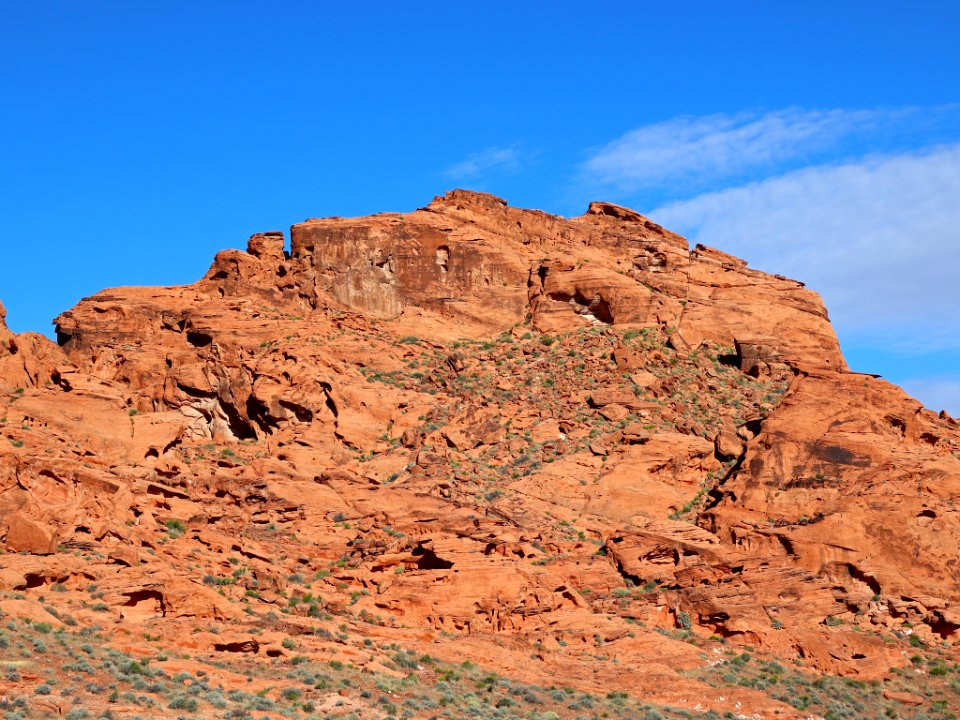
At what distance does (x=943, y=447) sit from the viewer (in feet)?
186

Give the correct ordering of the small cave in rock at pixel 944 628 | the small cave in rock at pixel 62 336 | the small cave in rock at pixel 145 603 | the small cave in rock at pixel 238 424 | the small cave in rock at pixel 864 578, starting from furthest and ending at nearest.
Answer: the small cave in rock at pixel 62 336 < the small cave in rock at pixel 238 424 < the small cave in rock at pixel 864 578 < the small cave in rock at pixel 944 628 < the small cave in rock at pixel 145 603

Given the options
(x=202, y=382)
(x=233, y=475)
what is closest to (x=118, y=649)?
(x=233, y=475)

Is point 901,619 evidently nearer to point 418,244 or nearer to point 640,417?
point 640,417

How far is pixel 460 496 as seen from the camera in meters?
54.4

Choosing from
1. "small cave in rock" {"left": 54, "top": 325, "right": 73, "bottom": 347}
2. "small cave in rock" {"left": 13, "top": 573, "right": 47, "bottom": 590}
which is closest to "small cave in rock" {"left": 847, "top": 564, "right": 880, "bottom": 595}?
"small cave in rock" {"left": 13, "top": 573, "right": 47, "bottom": 590}

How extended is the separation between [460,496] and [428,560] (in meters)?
5.31

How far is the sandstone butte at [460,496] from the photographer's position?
135 feet

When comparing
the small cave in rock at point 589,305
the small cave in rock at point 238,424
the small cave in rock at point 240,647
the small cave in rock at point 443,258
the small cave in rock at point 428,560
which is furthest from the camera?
the small cave in rock at point 443,258

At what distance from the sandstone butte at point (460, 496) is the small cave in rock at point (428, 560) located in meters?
0.11

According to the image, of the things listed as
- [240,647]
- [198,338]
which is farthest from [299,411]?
[240,647]

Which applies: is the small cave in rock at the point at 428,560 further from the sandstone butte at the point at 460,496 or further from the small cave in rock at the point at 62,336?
the small cave in rock at the point at 62,336

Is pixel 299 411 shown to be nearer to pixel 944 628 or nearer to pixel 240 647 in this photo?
pixel 240 647

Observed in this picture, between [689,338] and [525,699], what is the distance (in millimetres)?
33188

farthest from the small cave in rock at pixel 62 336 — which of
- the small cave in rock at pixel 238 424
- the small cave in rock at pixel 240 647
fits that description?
the small cave in rock at pixel 240 647
